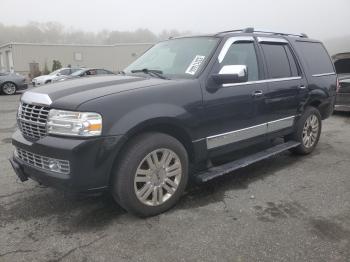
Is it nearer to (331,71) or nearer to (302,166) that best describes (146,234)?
(302,166)

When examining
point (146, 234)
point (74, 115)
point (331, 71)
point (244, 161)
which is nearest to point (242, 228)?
point (146, 234)

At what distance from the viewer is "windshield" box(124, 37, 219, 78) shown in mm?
4214

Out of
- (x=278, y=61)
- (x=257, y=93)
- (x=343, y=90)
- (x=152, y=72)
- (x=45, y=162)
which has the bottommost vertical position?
(x=343, y=90)

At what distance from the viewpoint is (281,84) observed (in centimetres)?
502

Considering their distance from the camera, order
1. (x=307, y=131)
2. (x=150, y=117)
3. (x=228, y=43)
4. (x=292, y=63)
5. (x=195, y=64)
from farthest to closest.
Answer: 1. (x=307, y=131)
2. (x=292, y=63)
3. (x=228, y=43)
4. (x=195, y=64)
5. (x=150, y=117)

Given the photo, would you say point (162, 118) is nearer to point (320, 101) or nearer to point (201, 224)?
point (201, 224)

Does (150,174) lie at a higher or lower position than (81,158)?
lower

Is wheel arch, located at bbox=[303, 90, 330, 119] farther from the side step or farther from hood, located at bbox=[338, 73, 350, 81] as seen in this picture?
hood, located at bbox=[338, 73, 350, 81]

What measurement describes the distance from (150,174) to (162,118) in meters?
0.55

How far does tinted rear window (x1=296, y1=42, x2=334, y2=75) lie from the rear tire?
642 mm

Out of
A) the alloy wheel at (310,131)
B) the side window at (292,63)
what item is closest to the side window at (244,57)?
the side window at (292,63)

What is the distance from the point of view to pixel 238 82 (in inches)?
168

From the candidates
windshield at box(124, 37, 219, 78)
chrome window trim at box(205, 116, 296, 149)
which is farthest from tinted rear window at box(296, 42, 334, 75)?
windshield at box(124, 37, 219, 78)

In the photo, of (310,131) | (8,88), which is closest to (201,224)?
(310,131)
